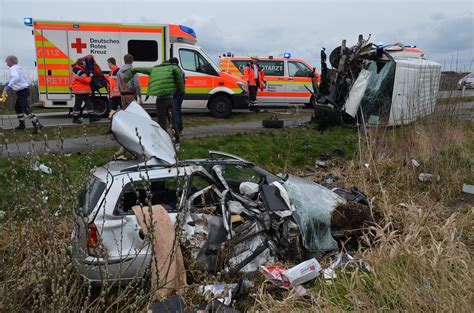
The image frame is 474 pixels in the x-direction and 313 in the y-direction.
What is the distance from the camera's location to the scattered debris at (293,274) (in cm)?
328

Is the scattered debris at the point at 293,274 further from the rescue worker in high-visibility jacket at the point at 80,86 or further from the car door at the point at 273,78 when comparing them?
the car door at the point at 273,78

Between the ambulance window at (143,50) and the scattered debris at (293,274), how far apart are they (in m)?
10.0

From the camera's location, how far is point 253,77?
1371 cm

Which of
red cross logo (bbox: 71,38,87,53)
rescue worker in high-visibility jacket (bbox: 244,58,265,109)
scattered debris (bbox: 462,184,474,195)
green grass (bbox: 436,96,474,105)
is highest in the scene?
red cross logo (bbox: 71,38,87,53)

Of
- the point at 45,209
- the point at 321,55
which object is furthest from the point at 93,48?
the point at 45,209

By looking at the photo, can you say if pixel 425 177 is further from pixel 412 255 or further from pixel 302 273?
pixel 302 273

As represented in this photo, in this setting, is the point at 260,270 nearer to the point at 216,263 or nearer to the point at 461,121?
the point at 216,263

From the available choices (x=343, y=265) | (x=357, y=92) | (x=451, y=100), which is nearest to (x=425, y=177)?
(x=451, y=100)

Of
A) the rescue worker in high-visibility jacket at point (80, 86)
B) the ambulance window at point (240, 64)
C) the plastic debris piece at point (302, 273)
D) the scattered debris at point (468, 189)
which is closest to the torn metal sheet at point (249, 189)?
the plastic debris piece at point (302, 273)

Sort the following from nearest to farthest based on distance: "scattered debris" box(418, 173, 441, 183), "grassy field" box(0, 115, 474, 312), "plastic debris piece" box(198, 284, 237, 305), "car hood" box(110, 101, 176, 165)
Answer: "grassy field" box(0, 115, 474, 312) → "plastic debris piece" box(198, 284, 237, 305) → "car hood" box(110, 101, 176, 165) → "scattered debris" box(418, 173, 441, 183)

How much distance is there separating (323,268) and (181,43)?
996 cm

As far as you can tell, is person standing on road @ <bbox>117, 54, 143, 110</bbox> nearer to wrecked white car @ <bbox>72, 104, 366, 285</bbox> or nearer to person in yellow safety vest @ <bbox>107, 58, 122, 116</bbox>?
person in yellow safety vest @ <bbox>107, 58, 122, 116</bbox>

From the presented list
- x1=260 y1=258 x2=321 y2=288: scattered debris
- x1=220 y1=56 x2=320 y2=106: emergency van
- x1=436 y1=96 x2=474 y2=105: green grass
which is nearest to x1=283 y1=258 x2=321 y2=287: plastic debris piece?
x1=260 y1=258 x2=321 y2=288: scattered debris

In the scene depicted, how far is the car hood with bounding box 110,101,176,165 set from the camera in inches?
144
